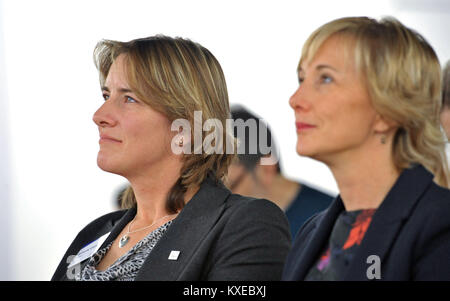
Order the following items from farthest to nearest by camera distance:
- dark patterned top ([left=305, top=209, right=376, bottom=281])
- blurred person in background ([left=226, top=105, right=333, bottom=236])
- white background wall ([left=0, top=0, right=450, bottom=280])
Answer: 1. white background wall ([left=0, top=0, right=450, bottom=280])
2. blurred person in background ([left=226, top=105, right=333, bottom=236])
3. dark patterned top ([left=305, top=209, right=376, bottom=281])

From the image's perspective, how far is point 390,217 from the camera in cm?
149

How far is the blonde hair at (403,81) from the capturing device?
1521 mm

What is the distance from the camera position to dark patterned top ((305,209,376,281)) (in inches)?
60.4

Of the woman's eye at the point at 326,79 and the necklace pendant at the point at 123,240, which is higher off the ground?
the woman's eye at the point at 326,79

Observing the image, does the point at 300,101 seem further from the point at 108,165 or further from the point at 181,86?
the point at 108,165

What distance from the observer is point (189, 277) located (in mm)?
1895

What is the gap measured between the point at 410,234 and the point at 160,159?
3.41 ft

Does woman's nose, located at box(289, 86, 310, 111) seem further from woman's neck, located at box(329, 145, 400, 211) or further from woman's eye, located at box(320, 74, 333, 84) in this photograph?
woman's neck, located at box(329, 145, 400, 211)

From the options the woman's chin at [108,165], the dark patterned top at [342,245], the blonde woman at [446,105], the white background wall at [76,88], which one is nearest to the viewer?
the dark patterned top at [342,245]

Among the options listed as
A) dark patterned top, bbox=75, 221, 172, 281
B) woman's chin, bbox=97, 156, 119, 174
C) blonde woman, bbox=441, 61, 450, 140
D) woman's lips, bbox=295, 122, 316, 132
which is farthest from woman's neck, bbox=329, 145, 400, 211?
blonde woman, bbox=441, 61, 450, 140

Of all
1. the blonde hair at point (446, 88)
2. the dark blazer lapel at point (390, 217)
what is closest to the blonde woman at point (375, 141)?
the dark blazer lapel at point (390, 217)

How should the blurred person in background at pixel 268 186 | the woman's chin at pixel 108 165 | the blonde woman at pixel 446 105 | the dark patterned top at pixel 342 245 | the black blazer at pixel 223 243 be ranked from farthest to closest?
the blurred person in background at pixel 268 186
the blonde woman at pixel 446 105
the woman's chin at pixel 108 165
the black blazer at pixel 223 243
the dark patterned top at pixel 342 245

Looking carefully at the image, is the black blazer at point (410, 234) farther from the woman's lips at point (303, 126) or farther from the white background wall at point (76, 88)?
the white background wall at point (76, 88)

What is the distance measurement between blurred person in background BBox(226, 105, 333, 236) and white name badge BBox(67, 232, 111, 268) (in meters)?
0.98
